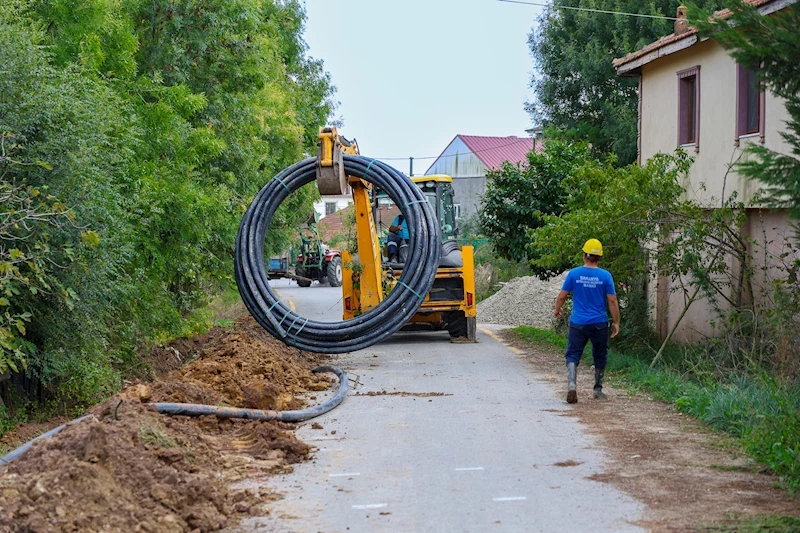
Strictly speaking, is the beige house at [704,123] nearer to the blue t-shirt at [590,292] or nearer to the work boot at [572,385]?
the blue t-shirt at [590,292]

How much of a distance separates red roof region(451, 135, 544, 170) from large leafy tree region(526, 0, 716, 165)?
2754 cm

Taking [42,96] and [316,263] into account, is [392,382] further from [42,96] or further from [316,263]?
[316,263]

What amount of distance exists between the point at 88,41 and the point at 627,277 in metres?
8.36

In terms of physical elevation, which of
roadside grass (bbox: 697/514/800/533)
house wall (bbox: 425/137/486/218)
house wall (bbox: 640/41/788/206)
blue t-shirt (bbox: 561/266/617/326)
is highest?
house wall (bbox: 425/137/486/218)

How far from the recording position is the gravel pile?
2614cm

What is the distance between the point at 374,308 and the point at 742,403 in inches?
242

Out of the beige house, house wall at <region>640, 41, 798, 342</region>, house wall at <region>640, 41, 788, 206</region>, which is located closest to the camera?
house wall at <region>640, 41, 798, 342</region>

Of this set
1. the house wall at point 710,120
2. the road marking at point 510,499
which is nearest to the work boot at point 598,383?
the house wall at point 710,120

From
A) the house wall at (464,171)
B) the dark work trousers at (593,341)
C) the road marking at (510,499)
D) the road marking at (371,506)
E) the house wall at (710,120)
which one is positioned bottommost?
the road marking at (371,506)

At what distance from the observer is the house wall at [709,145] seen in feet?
49.4

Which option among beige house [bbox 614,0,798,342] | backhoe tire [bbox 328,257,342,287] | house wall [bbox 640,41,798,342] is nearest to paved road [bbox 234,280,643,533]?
house wall [bbox 640,41,798,342]

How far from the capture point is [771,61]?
6324 millimetres

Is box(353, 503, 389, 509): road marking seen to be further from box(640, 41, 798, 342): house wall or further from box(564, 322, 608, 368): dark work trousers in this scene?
Answer: box(640, 41, 798, 342): house wall

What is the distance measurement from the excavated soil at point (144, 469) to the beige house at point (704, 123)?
809cm
